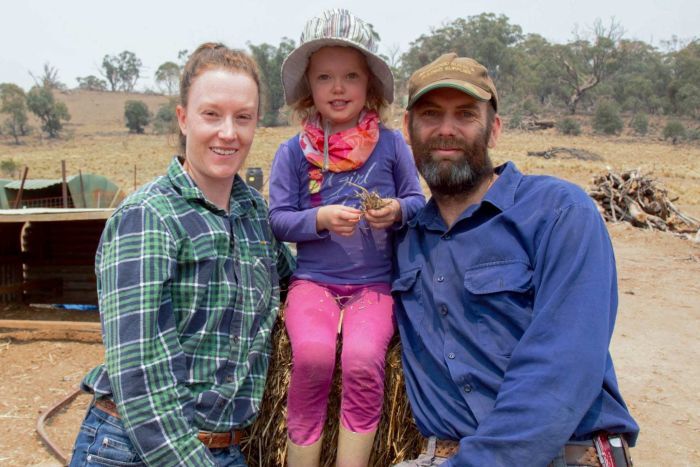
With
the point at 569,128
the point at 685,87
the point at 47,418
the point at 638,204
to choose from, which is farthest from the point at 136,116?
the point at 47,418

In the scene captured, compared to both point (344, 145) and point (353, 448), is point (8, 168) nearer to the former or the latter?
point (344, 145)

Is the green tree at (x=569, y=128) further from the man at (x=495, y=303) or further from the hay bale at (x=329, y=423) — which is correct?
the hay bale at (x=329, y=423)

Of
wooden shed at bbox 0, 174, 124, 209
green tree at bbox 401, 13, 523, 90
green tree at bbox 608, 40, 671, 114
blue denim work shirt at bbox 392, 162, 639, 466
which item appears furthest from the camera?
green tree at bbox 401, 13, 523, 90

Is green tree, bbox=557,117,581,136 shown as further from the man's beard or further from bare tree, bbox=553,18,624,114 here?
the man's beard

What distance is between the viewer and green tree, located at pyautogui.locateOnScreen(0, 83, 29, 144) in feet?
Result: 157

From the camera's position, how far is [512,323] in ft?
7.41

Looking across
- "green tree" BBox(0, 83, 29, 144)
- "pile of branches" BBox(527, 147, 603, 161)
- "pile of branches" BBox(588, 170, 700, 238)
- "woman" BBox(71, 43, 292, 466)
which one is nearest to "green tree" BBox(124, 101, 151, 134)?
"green tree" BBox(0, 83, 29, 144)

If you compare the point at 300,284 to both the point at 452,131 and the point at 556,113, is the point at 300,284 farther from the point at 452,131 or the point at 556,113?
the point at 556,113

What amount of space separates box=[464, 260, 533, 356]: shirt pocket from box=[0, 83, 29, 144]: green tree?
50.5 m

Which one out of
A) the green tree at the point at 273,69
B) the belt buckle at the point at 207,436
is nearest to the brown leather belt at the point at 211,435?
the belt buckle at the point at 207,436

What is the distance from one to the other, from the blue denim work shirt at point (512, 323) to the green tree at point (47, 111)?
5086cm

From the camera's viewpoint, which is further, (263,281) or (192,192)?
(263,281)

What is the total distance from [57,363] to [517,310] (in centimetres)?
581

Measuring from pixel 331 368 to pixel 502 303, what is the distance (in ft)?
2.33
